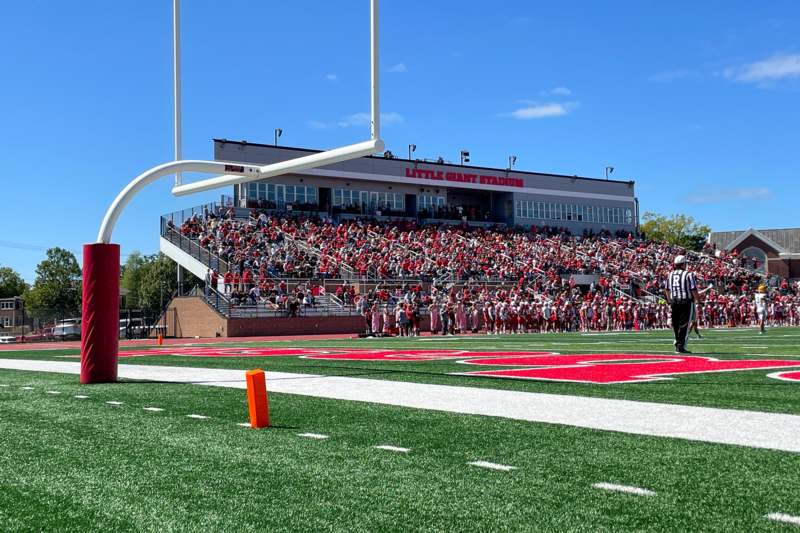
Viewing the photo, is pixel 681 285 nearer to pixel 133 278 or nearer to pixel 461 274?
pixel 461 274

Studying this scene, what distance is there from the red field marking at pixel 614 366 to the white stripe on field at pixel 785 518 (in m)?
5.26

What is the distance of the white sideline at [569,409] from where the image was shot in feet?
17.4

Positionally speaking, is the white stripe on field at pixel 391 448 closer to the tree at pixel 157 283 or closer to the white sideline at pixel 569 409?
the white sideline at pixel 569 409

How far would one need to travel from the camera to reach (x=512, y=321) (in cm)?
3058

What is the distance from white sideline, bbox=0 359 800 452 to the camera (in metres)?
5.31

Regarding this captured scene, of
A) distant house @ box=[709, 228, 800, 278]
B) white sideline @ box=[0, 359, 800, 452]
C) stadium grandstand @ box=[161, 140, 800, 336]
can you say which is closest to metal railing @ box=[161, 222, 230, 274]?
stadium grandstand @ box=[161, 140, 800, 336]

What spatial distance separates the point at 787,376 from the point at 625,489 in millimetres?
5936

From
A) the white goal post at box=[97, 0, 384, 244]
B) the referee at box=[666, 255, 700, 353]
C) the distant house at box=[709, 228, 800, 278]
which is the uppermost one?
the distant house at box=[709, 228, 800, 278]

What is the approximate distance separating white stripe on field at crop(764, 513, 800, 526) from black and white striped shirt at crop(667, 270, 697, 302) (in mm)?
9180

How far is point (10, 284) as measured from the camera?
92000 mm

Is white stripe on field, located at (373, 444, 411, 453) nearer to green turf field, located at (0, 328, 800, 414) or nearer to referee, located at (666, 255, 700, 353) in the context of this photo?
green turf field, located at (0, 328, 800, 414)

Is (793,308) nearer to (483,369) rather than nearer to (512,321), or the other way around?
(512,321)

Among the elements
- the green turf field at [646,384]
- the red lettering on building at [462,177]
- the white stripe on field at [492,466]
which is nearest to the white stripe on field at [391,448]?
the white stripe on field at [492,466]

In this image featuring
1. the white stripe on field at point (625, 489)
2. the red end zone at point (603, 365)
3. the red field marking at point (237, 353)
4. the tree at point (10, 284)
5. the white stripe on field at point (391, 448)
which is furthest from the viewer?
the tree at point (10, 284)
